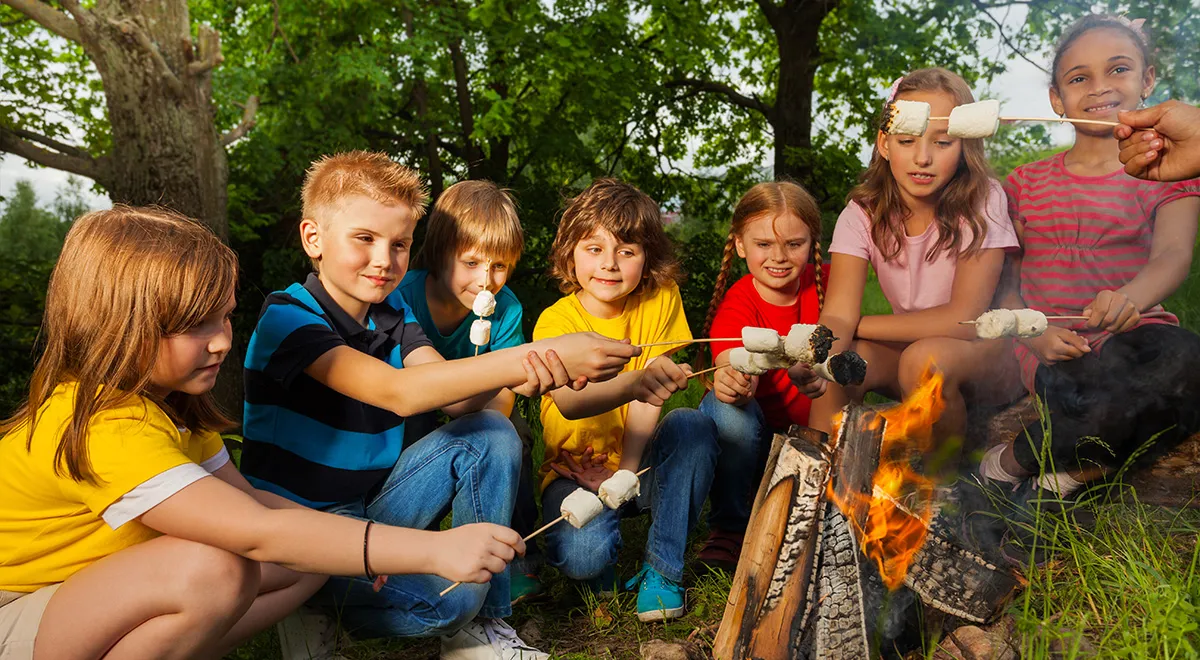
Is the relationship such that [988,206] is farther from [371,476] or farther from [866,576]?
[371,476]

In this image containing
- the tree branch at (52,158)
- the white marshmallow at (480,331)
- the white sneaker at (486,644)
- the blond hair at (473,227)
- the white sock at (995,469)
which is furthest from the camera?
the tree branch at (52,158)

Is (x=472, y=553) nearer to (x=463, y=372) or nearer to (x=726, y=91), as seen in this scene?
(x=463, y=372)

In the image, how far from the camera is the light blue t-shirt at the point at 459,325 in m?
3.31

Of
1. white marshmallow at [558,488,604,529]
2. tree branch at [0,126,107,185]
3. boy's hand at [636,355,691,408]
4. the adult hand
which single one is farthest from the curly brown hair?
tree branch at [0,126,107,185]

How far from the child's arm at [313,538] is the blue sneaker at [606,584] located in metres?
1.14

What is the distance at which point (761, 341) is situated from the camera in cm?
239

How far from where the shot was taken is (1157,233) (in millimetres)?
2975

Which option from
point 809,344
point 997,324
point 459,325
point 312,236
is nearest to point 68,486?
point 312,236

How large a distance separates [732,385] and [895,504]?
0.70 meters

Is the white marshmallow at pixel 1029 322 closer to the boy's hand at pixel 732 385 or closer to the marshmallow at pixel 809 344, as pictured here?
the marshmallow at pixel 809 344

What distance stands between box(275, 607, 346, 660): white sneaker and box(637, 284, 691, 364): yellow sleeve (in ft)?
4.50

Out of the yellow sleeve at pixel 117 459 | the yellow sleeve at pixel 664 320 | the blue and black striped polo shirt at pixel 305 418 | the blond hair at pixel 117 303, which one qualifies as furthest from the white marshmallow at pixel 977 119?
the yellow sleeve at pixel 117 459

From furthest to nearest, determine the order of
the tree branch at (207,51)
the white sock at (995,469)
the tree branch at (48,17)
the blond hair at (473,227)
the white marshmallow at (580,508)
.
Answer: the tree branch at (207,51) < the tree branch at (48,17) < the blond hair at (473,227) < the white sock at (995,469) < the white marshmallow at (580,508)

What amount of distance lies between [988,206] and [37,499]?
2.94 m
